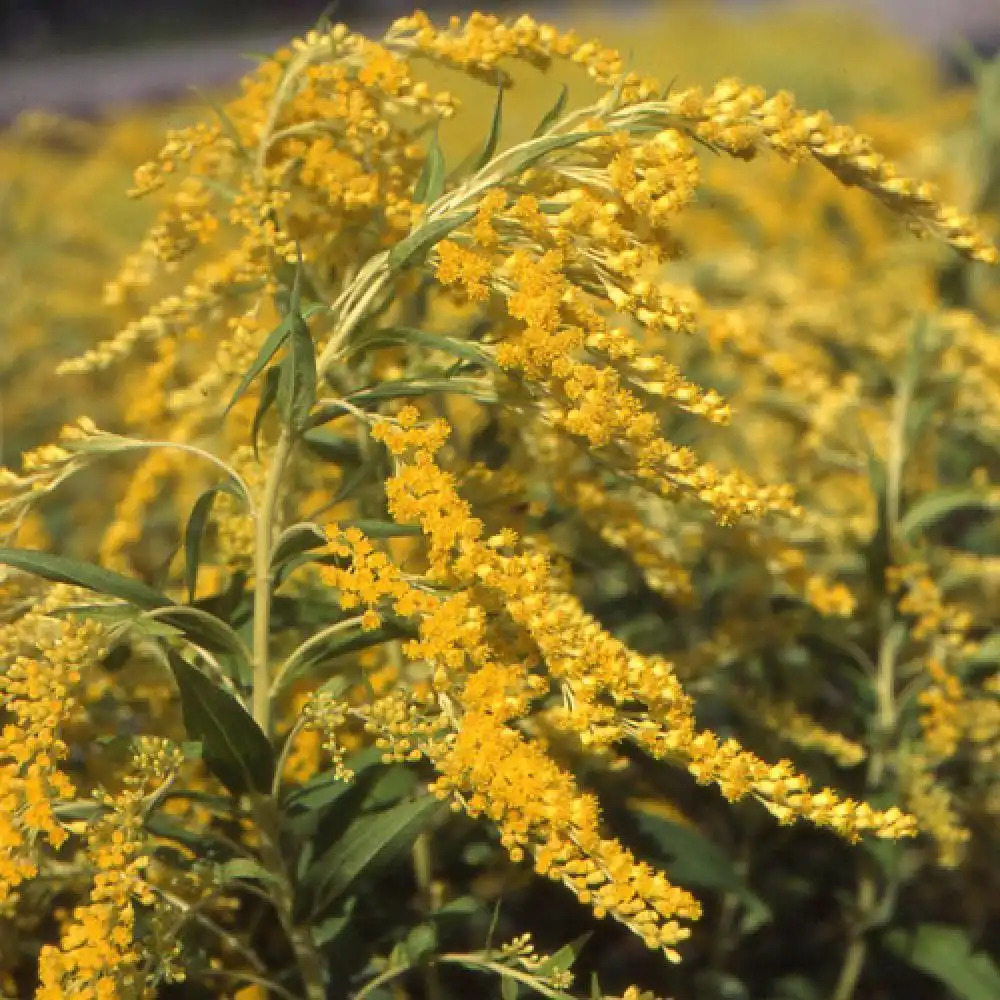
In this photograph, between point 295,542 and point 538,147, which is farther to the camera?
point 295,542

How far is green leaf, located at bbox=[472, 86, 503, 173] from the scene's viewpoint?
1727 mm

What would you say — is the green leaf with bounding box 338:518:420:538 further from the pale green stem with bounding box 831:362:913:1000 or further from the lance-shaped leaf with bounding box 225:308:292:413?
the pale green stem with bounding box 831:362:913:1000

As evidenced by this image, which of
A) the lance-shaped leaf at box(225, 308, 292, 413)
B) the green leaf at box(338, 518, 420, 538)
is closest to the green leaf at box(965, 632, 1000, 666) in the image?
the green leaf at box(338, 518, 420, 538)

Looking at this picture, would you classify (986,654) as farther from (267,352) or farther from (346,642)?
(267,352)

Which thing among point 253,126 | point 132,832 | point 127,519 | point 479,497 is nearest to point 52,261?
point 127,519

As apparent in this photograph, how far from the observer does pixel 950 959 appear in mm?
2289

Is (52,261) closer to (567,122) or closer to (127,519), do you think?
(127,519)

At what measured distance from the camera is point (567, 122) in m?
1.70

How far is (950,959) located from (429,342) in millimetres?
1505

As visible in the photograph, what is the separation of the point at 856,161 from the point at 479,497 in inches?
28.0

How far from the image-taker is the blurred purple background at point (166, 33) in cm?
1783

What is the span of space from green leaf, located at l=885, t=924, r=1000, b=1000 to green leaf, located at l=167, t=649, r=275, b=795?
129 cm

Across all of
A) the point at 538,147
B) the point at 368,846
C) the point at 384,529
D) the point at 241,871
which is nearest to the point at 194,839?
the point at 241,871

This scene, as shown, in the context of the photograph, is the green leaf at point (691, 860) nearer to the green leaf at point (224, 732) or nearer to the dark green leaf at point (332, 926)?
the dark green leaf at point (332, 926)
